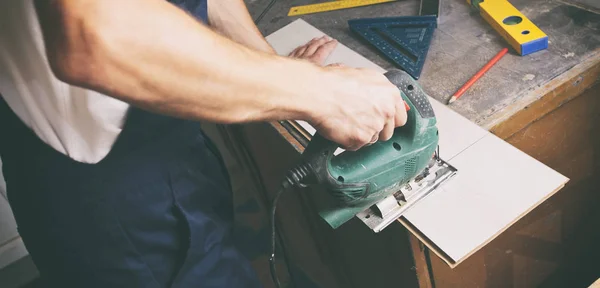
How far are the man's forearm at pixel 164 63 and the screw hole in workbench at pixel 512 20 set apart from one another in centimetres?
77

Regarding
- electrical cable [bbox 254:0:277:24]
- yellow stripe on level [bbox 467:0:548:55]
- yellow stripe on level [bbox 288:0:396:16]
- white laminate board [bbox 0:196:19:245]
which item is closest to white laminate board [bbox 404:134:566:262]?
yellow stripe on level [bbox 467:0:548:55]

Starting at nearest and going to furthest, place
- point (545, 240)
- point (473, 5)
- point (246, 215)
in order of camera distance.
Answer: point (545, 240), point (473, 5), point (246, 215)

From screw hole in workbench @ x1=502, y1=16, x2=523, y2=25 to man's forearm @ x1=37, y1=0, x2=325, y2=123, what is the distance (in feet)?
2.53

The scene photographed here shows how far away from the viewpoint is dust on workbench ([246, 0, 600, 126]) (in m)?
1.21

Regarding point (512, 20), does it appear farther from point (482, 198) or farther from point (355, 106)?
point (355, 106)

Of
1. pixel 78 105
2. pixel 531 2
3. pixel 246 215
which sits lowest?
Result: pixel 246 215

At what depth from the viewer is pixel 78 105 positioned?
2.98ft

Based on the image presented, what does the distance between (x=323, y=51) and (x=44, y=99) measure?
0.76 m

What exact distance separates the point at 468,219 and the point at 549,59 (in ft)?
1.63

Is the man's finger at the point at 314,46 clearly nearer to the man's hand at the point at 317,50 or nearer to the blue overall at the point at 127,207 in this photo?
the man's hand at the point at 317,50

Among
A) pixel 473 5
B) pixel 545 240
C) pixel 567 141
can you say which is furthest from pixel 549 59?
pixel 545 240

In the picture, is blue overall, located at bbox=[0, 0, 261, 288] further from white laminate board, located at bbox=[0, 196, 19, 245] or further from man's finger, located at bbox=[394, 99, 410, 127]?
white laminate board, located at bbox=[0, 196, 19, 245]

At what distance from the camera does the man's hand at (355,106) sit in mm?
839

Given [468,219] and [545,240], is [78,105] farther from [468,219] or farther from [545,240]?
[545,240]
